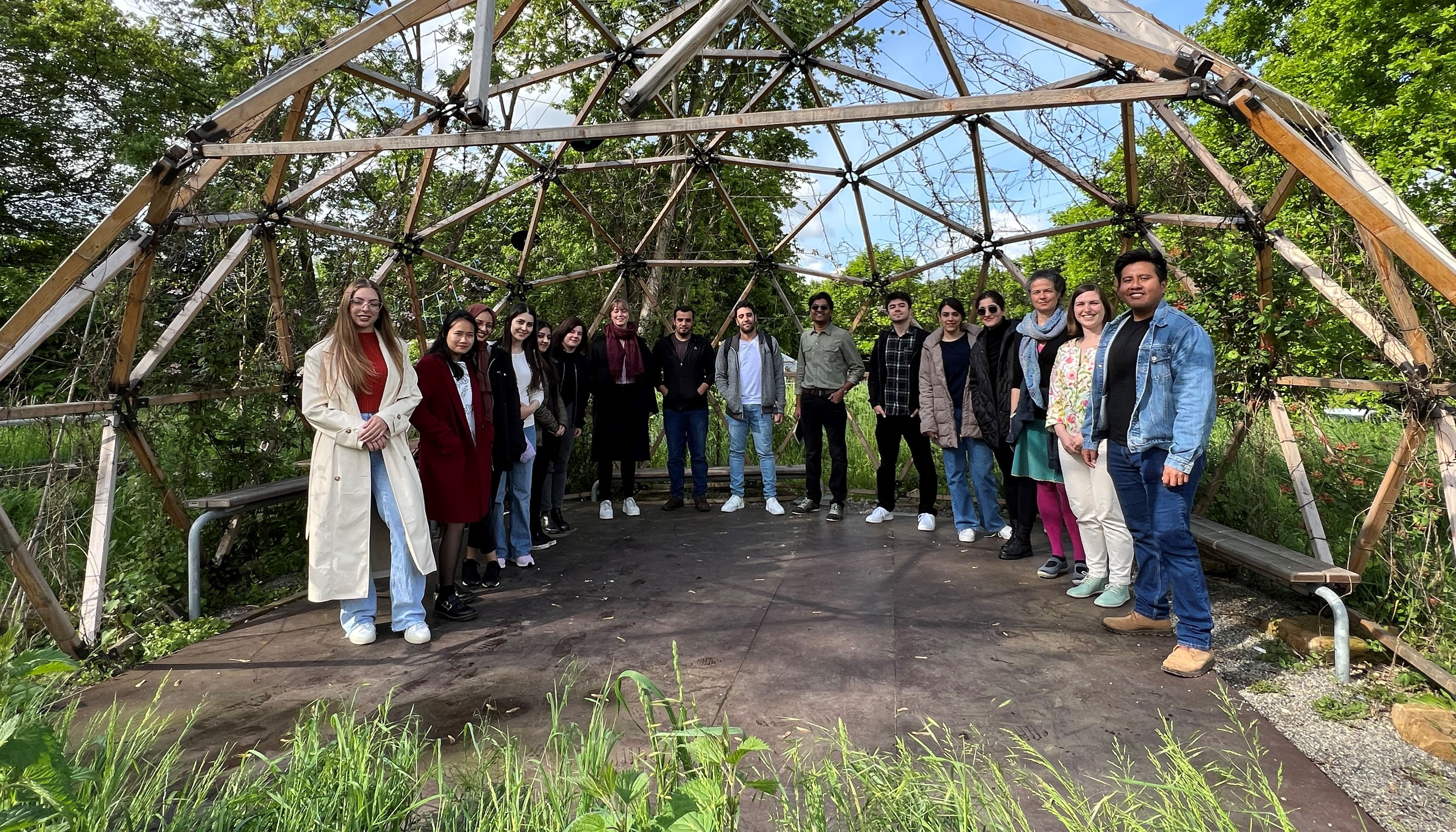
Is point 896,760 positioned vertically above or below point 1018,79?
below

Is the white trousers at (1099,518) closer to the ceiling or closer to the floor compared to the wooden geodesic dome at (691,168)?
closer to the floor

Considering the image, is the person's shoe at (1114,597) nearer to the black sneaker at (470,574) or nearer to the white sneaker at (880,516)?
the white sneaker at (880,516)

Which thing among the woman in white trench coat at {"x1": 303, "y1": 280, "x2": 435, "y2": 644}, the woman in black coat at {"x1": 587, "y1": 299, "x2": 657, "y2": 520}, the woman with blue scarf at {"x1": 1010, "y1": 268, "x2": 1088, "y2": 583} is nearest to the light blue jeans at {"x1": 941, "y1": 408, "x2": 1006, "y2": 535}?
the woman with blue scarf at {"x1": 1010, "y1": 268, "x2": 1088, "y2": 583}

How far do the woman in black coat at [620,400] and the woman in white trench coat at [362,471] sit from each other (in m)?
2.75

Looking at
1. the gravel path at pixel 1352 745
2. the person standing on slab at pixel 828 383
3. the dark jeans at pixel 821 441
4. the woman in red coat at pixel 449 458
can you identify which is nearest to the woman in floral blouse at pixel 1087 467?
the gravel path at pixel 1352 745

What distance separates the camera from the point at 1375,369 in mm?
4484

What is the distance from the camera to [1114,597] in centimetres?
412

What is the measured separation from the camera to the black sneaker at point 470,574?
16.0 ft

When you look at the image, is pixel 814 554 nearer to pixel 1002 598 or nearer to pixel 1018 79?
pixel 1002 598

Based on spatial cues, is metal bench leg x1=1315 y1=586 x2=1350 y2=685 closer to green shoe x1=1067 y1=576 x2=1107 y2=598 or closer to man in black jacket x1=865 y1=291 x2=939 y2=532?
green shoe x1=1067 y1=576 x2=1107 y2=598

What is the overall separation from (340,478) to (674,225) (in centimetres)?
838

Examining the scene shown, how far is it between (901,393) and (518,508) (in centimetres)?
317

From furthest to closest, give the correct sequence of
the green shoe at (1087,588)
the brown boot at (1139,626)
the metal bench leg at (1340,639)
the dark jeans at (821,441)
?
the dark jeans at (821,441), the green shoe at (1087,588), the brown boot at (1139,626), the metal bench leg at (1340,639)

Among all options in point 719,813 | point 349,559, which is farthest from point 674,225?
point 719,813
